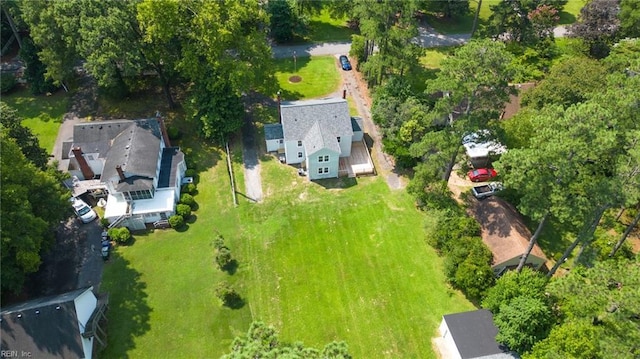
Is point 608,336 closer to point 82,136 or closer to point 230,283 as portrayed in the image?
point 230,283

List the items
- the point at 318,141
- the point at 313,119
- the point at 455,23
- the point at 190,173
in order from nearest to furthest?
the point at 318,141
the point at 190,173
the point at 313,119
the point at 455,23

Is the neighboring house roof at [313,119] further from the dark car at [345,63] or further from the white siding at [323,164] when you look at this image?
the dark car at [345,63]

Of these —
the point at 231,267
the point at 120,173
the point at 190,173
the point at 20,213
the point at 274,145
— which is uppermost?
the point at 20,213

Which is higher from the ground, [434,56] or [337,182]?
[434,56]

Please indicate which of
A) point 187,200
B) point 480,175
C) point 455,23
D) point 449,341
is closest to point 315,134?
point 187,200

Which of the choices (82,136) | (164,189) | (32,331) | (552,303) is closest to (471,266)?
(552,303)

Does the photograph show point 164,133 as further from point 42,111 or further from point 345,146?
point 345,146

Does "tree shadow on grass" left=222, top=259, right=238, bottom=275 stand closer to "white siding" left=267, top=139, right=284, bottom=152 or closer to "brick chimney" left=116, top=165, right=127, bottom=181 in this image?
"brick chimney" left=116, top=165, right=127, bottom=181
